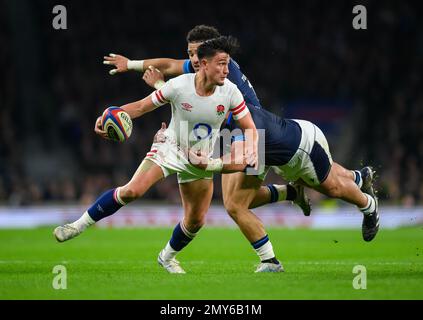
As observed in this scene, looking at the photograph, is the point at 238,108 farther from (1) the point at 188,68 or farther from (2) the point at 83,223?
(2) the point at 83,223

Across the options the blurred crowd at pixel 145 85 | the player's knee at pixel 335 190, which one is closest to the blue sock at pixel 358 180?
Answer: the player's knee at pixel 335 190

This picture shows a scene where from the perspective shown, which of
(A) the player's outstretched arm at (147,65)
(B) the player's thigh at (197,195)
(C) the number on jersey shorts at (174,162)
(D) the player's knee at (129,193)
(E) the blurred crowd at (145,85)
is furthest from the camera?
(E) the blurred crowd at (145,85)

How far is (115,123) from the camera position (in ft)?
28.6

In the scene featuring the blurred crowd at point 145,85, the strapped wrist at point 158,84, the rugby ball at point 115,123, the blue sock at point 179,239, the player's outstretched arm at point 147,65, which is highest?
the blurred crowd at point 145,85

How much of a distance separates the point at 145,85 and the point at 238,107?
51.2 feet

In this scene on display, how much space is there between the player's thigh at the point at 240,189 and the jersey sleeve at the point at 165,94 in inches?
48.6

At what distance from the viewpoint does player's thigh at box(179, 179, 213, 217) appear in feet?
30.0

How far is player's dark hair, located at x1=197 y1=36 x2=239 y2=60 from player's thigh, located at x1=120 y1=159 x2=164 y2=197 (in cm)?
127

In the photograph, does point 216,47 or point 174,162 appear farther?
point 174,162

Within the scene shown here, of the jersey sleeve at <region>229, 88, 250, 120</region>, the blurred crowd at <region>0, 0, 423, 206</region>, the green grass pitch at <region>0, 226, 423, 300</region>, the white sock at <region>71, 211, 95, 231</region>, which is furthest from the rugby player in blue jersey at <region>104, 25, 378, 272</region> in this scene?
the blurred crowd at <region>0, 0, 423, 206</region>

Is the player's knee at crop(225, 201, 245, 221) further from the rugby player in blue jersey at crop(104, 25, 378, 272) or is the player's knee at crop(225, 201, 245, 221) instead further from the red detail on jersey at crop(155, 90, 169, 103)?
the red detail on jersey at crop(155, 90, 169, 103)

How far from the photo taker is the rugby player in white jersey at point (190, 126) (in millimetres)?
8656

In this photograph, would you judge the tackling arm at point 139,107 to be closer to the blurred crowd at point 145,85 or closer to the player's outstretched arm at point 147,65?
the player's outstretched arm at point 147,65

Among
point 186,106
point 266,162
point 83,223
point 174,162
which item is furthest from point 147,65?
point 83,223
